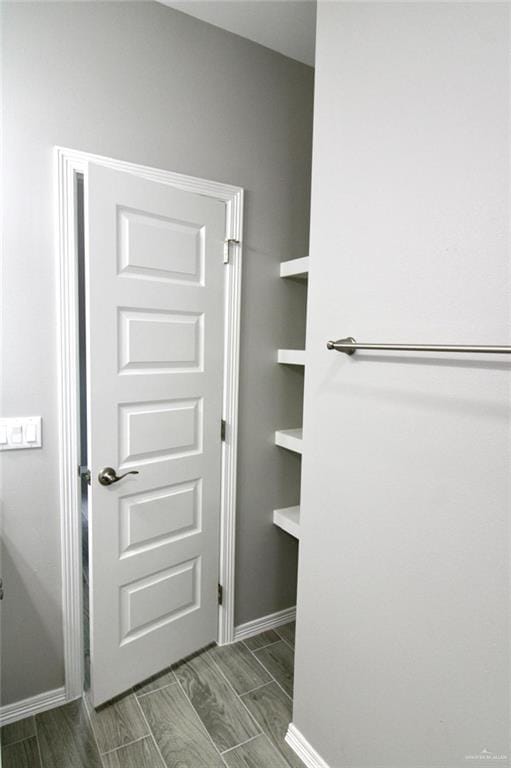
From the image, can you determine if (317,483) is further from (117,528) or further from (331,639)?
(117,528)

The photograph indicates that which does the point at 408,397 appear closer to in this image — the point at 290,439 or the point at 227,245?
the point at 290,439

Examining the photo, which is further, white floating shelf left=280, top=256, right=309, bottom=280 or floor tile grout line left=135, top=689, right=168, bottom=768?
white floating shelf left=280, top=256, right=309, bottom=280

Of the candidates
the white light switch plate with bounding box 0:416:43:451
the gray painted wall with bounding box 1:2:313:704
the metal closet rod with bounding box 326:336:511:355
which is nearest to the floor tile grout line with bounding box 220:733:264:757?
the gray painted wall with bounding box 1:2:313:704

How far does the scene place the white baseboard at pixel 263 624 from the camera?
7.05 ft

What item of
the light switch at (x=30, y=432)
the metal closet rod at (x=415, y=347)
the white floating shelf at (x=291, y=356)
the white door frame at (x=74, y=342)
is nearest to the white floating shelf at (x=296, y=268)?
the white door frame at (x=74, y=342)

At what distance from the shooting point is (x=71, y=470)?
164 centimetres

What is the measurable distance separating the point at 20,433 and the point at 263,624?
4.95ft

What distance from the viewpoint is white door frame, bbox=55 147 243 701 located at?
1551 mm

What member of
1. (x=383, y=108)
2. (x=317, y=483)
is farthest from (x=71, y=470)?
(x=383, y=108)

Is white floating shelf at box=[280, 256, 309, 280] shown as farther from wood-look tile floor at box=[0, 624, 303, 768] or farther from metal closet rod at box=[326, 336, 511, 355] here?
wood-look tile floor at box=[0, 624, 303, 768]

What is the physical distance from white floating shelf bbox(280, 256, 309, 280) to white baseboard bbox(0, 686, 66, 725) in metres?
1.93

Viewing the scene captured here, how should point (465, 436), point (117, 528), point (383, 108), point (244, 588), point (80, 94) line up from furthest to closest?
point (244, 588) → point (117, 528) → point (80, 94) → point (383, 108) → point (465, 436)

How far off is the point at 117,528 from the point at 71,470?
280mm

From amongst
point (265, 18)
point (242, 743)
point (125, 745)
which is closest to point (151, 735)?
point (125, 745)
